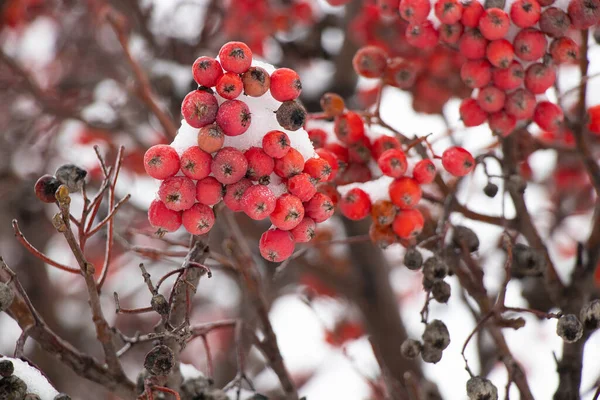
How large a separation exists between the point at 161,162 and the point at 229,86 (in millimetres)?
165

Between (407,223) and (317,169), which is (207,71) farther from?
(407,223)

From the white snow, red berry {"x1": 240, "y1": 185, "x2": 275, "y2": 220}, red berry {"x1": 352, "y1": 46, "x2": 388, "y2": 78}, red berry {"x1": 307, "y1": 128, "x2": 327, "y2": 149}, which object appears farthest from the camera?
red berry {"x1": 352, "y1": 46, "x2": 388, "y2": 78}

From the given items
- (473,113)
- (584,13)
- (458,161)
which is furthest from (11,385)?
(584,13)

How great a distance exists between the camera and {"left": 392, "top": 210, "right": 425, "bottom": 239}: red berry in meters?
1.33

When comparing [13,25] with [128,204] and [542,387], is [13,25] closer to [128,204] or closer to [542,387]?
[128,204]

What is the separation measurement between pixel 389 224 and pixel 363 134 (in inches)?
9.9

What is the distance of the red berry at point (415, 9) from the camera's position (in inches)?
56.0

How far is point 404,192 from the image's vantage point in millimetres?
1312

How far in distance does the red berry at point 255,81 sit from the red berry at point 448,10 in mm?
502

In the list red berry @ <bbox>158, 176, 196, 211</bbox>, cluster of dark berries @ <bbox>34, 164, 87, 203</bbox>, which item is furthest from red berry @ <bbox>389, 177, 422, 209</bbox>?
cluster of dark berries @ <bbox>34, 164, 87, 203</bbox>

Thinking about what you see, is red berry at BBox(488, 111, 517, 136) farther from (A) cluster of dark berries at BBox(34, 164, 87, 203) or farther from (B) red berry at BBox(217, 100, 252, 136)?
(A) cluster of dark berries at BBox(34, 164, 87, 203)

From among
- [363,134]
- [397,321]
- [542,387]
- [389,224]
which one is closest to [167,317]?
[389,224]

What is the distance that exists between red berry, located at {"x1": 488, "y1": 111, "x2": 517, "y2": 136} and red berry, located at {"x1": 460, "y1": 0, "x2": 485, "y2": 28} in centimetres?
20

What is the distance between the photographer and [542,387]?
139 inches
